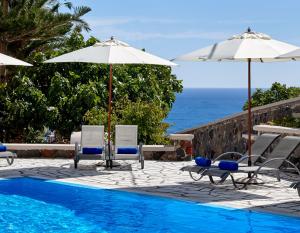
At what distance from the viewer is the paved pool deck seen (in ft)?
35.1

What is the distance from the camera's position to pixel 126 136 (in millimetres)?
14758

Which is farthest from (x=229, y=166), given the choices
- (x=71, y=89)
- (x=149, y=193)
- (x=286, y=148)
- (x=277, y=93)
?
(x=277, y=93)

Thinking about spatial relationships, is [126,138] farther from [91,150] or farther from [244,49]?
[244,49]

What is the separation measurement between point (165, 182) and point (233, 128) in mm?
7449

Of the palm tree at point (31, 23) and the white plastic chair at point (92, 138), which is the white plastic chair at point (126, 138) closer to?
the white plastic chair at point (92, 138)

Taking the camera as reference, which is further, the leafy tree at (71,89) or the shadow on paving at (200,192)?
the leafy tree at (71,89)

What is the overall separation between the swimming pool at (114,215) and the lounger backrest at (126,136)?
8.69 feet

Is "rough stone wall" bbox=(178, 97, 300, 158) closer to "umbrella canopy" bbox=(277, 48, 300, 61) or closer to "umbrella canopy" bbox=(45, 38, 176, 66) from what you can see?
"umbrella canopy" bbox=(45, 38, 176, 66)

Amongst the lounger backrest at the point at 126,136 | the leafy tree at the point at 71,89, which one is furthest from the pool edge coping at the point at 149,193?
the leafy tree at the point at 71,89

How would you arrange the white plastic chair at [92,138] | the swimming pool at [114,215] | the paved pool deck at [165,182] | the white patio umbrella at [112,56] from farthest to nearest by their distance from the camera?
1. the white plastic chair at [92,138]
2. the white patio umbrella at [112,56]
3. the paved pool deck at [165,182]
4. the swimming pool at [114,215]

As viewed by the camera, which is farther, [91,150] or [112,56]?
[91,150]

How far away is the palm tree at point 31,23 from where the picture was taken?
24.5 m

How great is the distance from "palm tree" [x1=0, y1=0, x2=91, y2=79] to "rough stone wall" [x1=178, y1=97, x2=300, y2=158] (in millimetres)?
8288

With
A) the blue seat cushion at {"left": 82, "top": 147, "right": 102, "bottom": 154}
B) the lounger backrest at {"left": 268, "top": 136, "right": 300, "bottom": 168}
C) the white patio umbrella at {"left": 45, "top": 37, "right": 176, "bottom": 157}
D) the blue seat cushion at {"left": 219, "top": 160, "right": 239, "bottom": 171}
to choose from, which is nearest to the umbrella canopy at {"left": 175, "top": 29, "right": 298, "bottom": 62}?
the white patio umbrella at {"left": 45, "top": 37, "right": 176, "bottom": 157}
